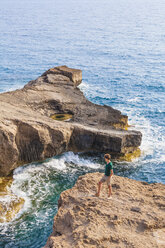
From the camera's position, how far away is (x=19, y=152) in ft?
79.7

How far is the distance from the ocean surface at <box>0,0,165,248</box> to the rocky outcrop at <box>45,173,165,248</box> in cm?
371

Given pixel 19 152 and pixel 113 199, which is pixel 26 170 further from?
pixel 113 199

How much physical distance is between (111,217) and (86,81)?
120 feet

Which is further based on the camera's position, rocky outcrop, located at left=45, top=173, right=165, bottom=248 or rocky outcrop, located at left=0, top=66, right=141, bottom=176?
rocky outcrop, located at left=0, top=66, right=141, bottom=176

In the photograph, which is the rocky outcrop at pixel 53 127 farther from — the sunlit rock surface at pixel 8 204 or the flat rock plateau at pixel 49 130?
the sunlit rock surface at pixel 8 204

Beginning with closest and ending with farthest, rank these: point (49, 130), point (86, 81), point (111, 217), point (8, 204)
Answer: point (111, 217)
point (8, 204)
point (49, 130)
point (86, 81)

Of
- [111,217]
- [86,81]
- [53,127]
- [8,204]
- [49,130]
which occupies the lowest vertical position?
[8,204]

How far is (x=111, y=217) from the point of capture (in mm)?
14773

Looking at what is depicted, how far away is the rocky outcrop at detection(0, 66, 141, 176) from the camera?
2344 cm

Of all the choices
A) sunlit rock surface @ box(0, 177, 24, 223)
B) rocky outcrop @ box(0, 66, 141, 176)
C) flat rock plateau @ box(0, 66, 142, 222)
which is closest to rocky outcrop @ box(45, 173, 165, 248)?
sunlit rock surface @ box(0, 177, 24, 223)

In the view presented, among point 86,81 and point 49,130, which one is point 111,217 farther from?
point 86,81

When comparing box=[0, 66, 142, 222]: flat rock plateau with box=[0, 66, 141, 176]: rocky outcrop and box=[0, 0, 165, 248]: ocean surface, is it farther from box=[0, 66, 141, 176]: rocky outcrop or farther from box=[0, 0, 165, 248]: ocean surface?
box=[0, 0, 165, 248]: ocean surface

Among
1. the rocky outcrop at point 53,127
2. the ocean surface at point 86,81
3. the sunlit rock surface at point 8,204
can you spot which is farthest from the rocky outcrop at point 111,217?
the rocky outcrop at point 53,127

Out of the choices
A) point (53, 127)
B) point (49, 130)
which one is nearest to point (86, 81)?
point (53, 127)
